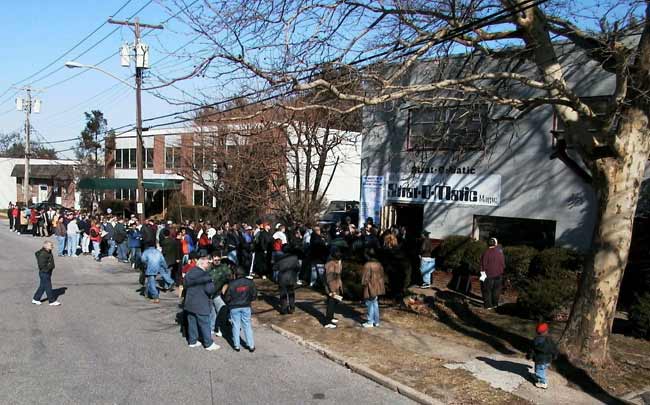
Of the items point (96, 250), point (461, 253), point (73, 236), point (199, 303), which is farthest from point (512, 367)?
point (73, 236)

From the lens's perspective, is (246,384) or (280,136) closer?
(246,384)

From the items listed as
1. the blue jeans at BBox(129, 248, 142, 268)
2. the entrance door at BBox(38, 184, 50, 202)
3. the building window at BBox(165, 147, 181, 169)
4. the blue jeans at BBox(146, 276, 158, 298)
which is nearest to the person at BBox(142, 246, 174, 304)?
the blue jeans at BBox(146, 276, 158, 298)

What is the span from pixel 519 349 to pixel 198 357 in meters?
5.07

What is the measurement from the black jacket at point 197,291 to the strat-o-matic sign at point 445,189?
863cm

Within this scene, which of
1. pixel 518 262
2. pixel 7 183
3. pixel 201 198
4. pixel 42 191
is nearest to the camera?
pixel 518 262

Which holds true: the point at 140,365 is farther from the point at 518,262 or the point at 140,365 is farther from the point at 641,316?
the point at 518,262

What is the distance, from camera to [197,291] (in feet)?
30.5

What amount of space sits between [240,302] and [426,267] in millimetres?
6604

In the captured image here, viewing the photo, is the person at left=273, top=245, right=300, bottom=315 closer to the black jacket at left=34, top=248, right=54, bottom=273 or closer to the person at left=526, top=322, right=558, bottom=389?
the black jacket at left=34, top=248, right=54, bottom=273

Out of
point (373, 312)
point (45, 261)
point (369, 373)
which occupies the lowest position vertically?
point (369, 373)

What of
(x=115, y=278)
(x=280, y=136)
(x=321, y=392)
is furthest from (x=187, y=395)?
(x=280, y=136)

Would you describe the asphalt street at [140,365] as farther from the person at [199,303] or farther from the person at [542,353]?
the person at [542,353]

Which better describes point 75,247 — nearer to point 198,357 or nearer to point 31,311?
point 31,311

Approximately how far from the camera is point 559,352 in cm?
861
